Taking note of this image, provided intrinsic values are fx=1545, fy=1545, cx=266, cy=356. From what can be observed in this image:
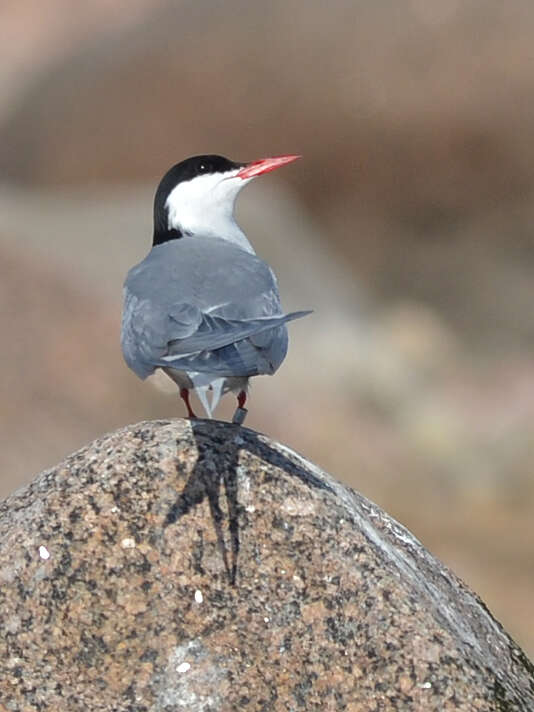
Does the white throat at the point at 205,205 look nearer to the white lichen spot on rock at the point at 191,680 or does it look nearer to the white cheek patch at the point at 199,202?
the white cheek patch at the point at 199,202

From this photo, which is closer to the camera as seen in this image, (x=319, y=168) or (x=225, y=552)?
(x=225, y=552)

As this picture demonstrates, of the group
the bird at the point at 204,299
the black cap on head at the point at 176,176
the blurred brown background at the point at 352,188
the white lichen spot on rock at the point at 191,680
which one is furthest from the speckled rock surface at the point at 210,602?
the blurred brown background at the point at 352,188

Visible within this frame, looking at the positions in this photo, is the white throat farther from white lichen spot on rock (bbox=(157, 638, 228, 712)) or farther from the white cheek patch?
white lichen spot on rock (bbox=(157, 638, 228, 712))

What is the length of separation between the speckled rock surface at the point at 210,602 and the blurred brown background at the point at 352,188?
1060 centimetres

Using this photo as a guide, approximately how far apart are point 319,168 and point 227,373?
1564cm

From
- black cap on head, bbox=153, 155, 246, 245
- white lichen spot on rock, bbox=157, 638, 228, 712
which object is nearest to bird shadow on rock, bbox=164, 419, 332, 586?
white lichen spot on rock, bbox=157, 638, 228, 712

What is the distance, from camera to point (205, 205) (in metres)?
8.86

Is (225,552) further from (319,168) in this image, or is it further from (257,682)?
(319,168)

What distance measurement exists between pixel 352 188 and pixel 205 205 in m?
12.6

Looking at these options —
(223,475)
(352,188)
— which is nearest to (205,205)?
(223,475)

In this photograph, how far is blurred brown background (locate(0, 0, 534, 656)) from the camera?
58.8ft

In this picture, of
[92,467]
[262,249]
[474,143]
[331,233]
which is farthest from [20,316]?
[92,467]

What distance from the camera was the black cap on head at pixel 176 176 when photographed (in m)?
8.87

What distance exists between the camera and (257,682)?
578 cm
